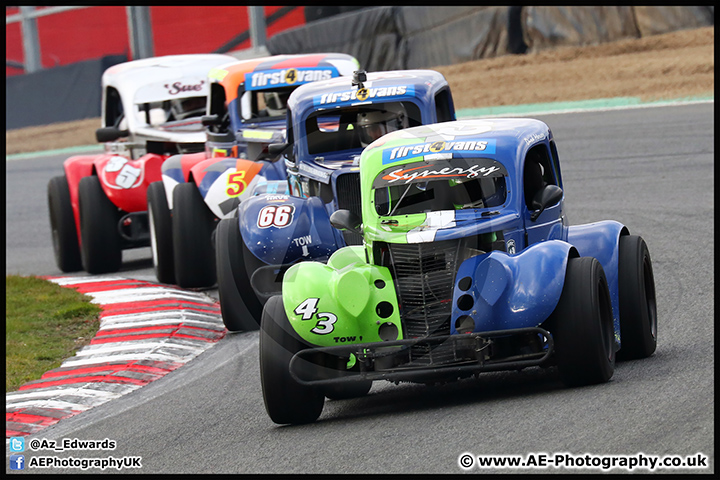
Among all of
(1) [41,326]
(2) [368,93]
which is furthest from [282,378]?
(1) [41,326]

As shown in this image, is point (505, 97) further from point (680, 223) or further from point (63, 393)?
point (63, 393)

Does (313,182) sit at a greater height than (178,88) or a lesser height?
lesser

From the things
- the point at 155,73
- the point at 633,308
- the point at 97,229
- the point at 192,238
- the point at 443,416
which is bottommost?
the point at 97,229

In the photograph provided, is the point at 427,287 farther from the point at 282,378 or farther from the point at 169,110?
the point at 169,110

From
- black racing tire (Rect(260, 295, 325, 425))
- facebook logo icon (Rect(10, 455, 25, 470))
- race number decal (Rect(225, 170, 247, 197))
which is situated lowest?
facebook logo icon (Rect(10, 455, 25, 470))

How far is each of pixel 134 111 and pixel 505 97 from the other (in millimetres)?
9431

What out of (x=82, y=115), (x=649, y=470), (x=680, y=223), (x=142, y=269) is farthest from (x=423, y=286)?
(x=82, y=115)

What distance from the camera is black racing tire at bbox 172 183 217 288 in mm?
10711

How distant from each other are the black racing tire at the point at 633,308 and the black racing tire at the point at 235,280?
3.29 m

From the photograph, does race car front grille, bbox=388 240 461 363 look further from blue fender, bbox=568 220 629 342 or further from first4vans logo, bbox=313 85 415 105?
first4vans logo, bbox=313 85 415 105

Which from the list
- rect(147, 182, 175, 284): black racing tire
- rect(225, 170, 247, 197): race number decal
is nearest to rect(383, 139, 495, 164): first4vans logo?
rect(225, 170, 247, 197): race number decal

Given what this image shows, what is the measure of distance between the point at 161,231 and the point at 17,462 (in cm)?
525

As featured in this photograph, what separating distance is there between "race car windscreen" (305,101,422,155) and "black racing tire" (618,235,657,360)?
323 cm

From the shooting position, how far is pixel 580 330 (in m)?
5.88
